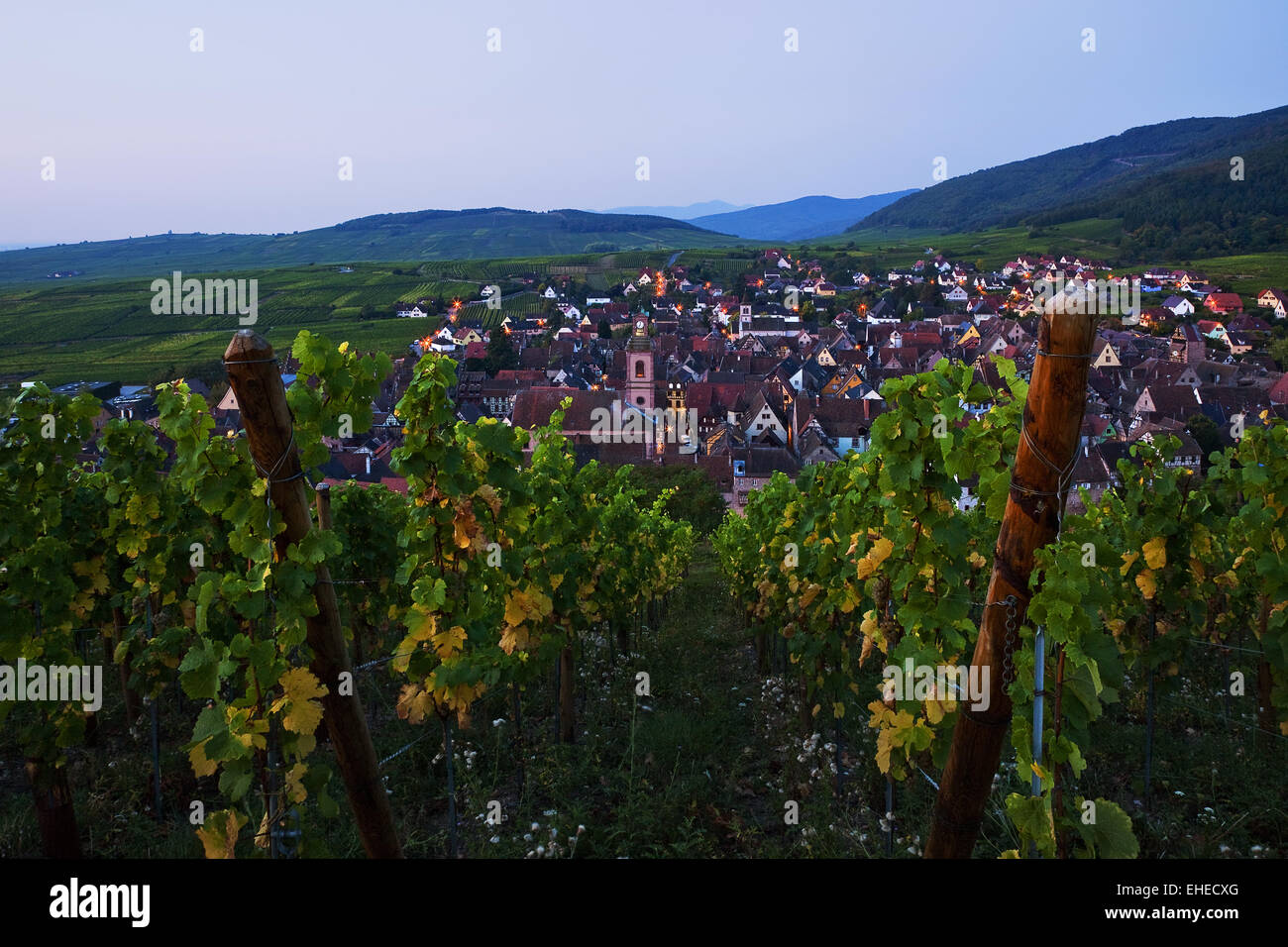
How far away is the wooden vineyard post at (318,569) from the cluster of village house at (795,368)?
26917 mm

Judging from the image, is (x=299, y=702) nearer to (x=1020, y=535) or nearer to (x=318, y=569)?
(x=318, y=569)

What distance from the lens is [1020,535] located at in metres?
3.49

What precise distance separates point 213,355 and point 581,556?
108 metres

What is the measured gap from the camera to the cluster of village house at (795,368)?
59438 mm

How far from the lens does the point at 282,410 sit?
3.84 metres

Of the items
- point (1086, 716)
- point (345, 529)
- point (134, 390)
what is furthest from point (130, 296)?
point (1086, 716)
